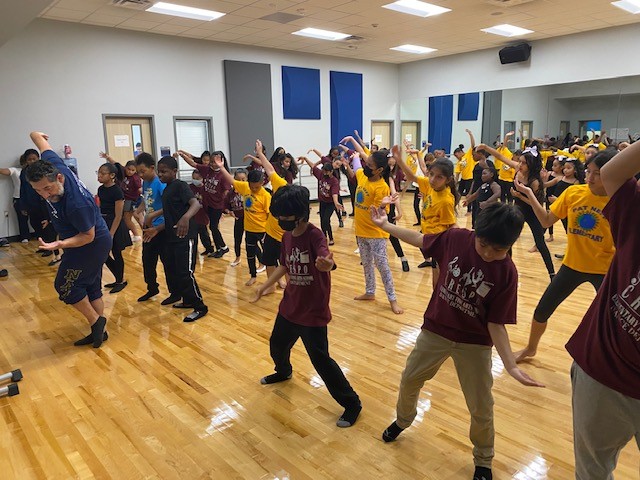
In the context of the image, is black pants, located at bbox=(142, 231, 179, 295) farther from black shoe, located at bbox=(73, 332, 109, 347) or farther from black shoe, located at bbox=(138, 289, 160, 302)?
black shoe, located at bbox=(73, 332, 109, 347)

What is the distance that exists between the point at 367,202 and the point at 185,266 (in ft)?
5.89

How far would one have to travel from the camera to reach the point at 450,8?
828cm

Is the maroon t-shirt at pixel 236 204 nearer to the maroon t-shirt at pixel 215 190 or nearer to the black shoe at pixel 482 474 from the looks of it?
the maroon t-shirt at pixel 215 190

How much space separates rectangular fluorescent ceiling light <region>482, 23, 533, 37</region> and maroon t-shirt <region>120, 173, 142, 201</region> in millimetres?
7652

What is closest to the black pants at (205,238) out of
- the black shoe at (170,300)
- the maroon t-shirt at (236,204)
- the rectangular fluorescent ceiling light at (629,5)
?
the maroon t-shirt at (236,204)

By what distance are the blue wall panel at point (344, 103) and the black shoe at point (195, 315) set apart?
9.19 m

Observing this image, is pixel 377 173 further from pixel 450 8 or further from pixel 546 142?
pixel 546 142

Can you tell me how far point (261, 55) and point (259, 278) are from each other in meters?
7.26

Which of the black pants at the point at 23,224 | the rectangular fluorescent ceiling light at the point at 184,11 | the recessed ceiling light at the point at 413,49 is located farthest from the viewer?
the recessed ceiling light at the point at 413,49

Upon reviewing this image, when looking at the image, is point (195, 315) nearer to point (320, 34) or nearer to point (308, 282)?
point (308, 282)

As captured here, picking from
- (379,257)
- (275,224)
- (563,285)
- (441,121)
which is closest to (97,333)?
(275,224)

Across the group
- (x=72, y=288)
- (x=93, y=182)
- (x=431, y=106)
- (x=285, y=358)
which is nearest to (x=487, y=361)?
(x=285, y=358)

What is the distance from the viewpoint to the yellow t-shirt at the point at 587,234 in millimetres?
2756

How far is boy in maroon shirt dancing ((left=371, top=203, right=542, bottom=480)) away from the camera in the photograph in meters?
1.83
